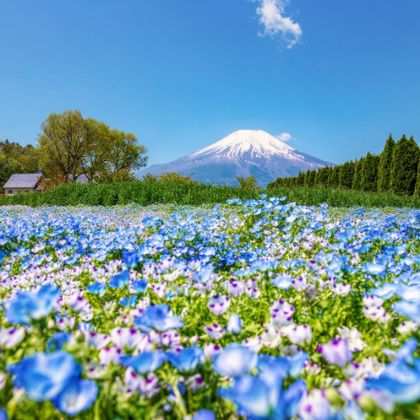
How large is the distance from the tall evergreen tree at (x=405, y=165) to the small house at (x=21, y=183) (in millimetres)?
82285

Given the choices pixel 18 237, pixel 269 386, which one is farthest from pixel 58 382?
pixel 18 237

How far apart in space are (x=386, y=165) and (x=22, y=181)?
283ft

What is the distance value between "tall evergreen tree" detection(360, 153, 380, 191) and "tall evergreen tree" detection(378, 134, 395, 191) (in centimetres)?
263

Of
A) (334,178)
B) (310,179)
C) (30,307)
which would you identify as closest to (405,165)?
(334,178)

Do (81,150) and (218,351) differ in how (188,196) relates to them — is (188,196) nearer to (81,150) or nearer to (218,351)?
(218,351)

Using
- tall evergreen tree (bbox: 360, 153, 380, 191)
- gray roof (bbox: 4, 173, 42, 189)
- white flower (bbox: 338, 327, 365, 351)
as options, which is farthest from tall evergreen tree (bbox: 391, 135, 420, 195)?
gray roof (bbox: 4, 173, 42, 189)

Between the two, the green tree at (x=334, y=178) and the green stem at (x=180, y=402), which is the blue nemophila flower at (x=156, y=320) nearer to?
the green stem at (x=180, y=402)

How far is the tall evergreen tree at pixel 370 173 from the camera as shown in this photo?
29.9 meters

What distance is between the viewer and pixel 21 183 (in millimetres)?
88062

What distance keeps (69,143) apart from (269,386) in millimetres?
60406

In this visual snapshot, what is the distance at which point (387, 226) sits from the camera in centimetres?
520

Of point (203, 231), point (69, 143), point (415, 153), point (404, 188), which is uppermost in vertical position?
point (69, 143)

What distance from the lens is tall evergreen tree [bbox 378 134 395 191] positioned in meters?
26.8

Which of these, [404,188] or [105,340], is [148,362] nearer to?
[105,340]
